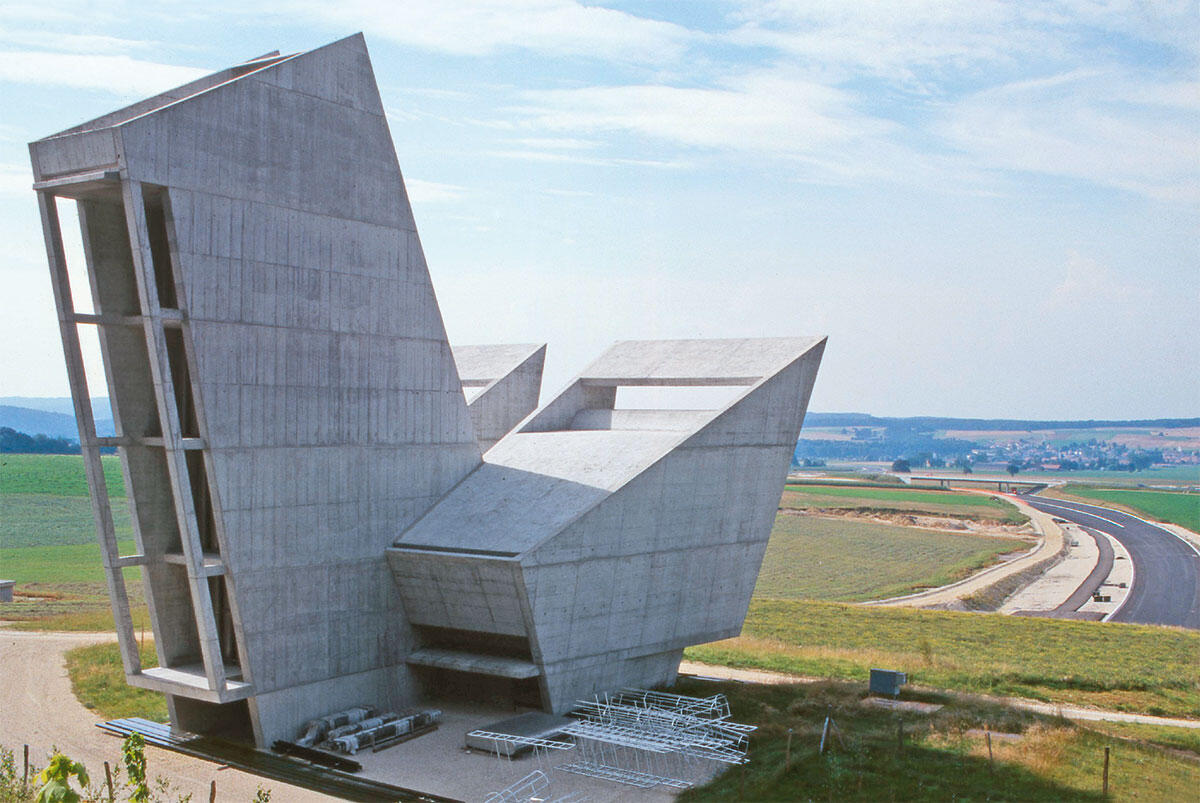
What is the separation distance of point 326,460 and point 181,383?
11.5ft

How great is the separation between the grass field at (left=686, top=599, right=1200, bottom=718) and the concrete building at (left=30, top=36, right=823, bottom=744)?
23.6 ft

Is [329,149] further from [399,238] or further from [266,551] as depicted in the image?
[266,551]

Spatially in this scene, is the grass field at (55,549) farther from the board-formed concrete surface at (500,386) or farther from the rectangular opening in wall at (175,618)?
the rectangular opening in wall at (175,618)

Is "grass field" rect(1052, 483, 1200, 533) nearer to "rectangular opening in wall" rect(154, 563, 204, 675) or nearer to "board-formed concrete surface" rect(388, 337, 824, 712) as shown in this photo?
"board-formed concrete surface" rect(388, 337, 824, 712)

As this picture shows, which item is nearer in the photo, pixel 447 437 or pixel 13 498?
pixel 447 437

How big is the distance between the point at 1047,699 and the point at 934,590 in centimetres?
3871

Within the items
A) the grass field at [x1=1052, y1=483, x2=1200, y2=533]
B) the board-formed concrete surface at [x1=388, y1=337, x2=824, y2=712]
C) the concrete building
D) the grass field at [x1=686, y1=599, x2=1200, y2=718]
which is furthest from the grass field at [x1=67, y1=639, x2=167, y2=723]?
the grass field at [x1=1052, y1=483, x2=1200, y2=533]

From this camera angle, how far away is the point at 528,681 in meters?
27.5

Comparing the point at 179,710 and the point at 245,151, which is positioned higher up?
the point at 245,151

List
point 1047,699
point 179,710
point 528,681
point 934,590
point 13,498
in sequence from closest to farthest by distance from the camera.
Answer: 1. point 179,710
2. point 528,681
3. point 1047,699
4. point 934,590
5. point 13,498

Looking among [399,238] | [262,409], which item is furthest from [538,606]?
[399,238]

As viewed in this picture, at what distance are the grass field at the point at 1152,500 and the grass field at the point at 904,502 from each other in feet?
55.2

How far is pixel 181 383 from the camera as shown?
24.3m

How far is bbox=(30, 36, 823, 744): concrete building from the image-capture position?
22.6 metres
